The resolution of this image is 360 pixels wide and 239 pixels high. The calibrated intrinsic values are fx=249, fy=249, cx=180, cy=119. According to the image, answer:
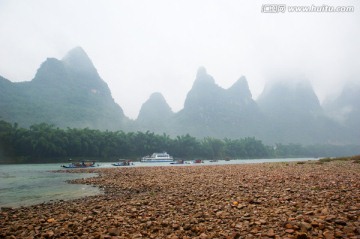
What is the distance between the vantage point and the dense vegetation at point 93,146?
72.8 metres

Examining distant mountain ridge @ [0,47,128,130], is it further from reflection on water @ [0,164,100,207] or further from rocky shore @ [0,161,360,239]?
rocky shore @ [0,161,360,239]

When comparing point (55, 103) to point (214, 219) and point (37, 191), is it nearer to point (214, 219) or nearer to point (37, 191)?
point (37, 191)

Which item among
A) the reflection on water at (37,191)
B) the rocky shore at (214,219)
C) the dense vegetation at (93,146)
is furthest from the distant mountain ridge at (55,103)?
the rocky shore at (214,219)

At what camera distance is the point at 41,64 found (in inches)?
7451

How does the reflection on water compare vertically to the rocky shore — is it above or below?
below

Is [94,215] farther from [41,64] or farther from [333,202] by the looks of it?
[41,64]

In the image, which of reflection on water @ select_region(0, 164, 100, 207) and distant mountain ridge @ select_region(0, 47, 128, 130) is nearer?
reflection on water @ select_region(0, 164, 100, 207)

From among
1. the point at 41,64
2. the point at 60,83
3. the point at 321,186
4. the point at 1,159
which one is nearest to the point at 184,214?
the point at 321,186

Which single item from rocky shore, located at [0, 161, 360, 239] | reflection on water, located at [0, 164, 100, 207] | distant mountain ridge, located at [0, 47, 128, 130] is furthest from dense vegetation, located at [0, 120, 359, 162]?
rocky shore, located at [0, 161, 360, 239]

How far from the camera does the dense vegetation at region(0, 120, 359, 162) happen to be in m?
72.8

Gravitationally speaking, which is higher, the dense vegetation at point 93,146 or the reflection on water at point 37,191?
the dense vegetation at point 93,146

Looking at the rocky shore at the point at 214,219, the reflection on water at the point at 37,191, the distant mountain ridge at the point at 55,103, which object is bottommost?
the reflection on water at the point at 37,191

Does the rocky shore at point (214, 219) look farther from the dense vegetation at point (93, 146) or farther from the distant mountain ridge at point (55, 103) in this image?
the distant mountain ridge at point (55, 103)

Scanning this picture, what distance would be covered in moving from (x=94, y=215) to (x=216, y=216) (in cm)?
438
